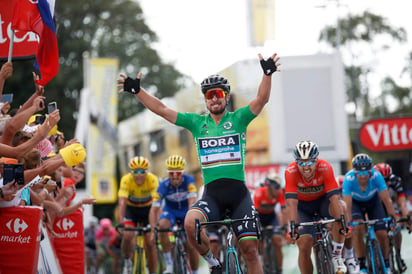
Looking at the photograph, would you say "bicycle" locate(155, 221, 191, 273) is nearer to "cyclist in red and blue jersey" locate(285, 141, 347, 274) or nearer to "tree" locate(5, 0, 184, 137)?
"cyclist in red and blue jersey" locate(285, 141, 347, 274)

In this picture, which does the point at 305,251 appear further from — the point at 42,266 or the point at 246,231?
the point at 42,266

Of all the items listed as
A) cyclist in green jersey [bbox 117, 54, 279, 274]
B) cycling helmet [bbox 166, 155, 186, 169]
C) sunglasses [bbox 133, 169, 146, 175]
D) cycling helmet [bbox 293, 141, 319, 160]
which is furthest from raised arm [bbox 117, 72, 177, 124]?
sunglasses [bbox 133, 169, 146, 175]

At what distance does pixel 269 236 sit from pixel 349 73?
48.3 metres

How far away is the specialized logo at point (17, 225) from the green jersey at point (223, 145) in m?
2.07

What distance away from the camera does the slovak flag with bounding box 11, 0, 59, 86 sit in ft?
34.6

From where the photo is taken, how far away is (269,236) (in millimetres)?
16438

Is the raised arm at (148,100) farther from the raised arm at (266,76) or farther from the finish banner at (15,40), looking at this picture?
the finish banner at (15,40)

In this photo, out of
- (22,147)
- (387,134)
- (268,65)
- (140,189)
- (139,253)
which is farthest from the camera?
(387,134)

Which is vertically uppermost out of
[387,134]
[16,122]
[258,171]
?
[387,134]

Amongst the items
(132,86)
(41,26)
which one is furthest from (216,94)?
(41,26)

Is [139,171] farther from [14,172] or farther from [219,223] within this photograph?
[14,172]

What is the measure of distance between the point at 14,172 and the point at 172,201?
21.5ft

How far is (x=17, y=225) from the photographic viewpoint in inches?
335

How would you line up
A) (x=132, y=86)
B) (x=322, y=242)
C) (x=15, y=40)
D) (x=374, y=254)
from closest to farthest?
(x=132, y=86)
(x=322, y=242)
(x=15, y=40)
(x=374, y=254)
